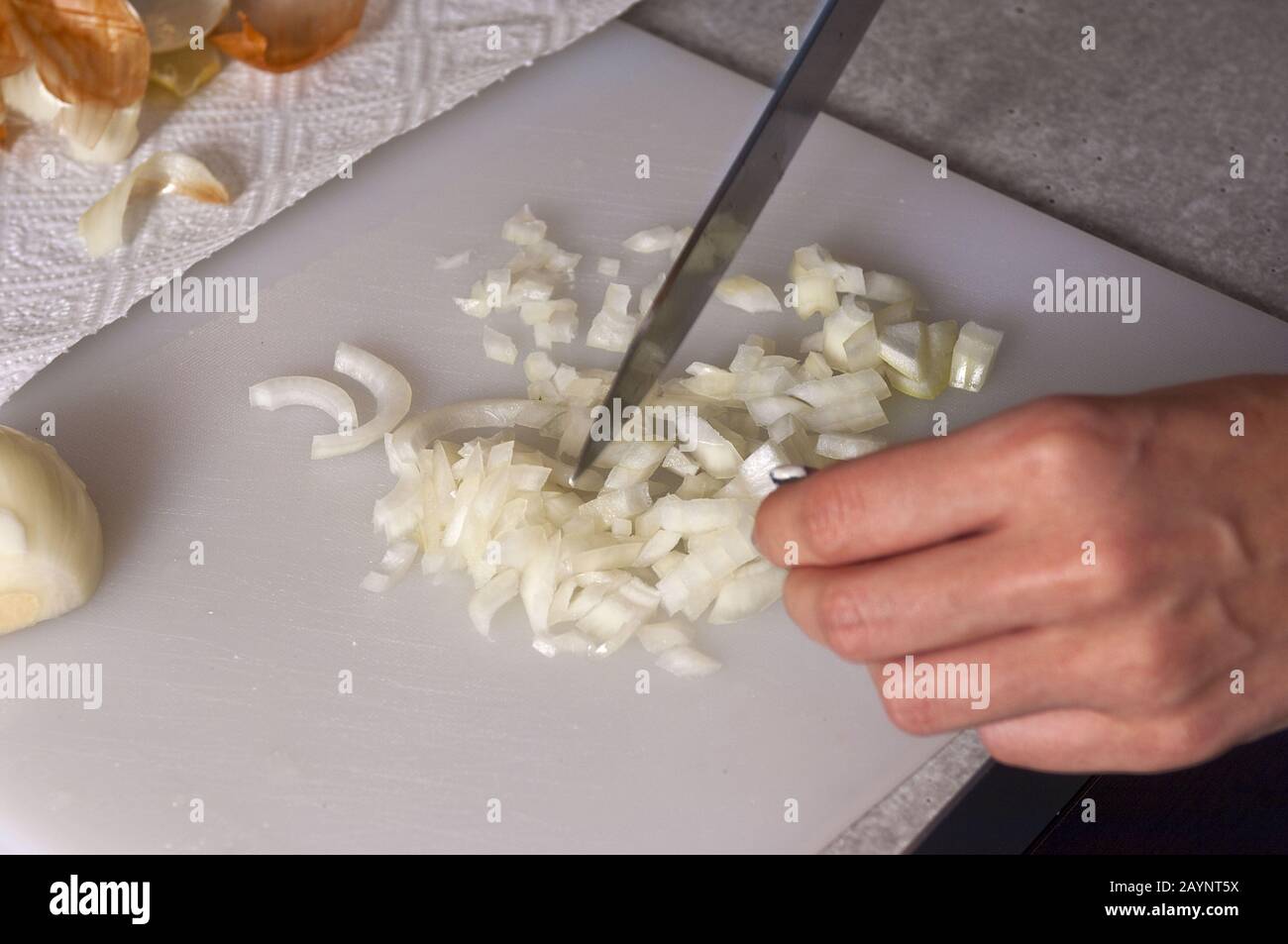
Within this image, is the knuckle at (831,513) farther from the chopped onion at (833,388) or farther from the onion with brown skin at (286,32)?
the onion with brown skin at (286,32)

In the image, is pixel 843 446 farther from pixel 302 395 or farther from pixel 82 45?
pixel 82 45

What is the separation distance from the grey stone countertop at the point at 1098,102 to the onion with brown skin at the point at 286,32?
39 cm

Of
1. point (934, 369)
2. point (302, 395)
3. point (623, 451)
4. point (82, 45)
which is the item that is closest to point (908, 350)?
point (934, 369)

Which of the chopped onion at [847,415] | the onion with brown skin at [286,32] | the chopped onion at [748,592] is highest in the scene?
the onion with brown skin at [286,32]

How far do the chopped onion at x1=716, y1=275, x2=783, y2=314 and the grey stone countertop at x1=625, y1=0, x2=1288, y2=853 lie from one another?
1.18ft

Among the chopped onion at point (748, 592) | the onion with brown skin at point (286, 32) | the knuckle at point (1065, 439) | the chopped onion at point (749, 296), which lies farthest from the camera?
the onion with brown skin at point (286, 32)

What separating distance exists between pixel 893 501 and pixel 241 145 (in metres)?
0.92

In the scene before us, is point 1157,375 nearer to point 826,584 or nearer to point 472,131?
point 826,584

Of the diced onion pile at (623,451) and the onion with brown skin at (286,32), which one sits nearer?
the diced onion pile at (623,451)

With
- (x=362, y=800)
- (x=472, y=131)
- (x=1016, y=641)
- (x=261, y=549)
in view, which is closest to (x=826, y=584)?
(x=1016, y=641)

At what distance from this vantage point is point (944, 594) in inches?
29.7

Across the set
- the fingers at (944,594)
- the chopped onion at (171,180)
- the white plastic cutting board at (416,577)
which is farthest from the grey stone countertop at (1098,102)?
the fingers at (944,594)

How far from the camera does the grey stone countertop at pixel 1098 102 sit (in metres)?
1.47

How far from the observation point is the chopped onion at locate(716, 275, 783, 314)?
49.9 inches
